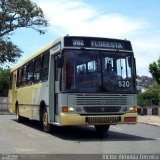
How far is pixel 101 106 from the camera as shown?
15.9 meters

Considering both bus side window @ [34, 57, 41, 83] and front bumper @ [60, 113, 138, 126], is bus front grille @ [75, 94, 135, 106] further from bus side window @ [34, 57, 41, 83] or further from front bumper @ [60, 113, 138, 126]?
bus side window @ [34, 57, 41, 83]

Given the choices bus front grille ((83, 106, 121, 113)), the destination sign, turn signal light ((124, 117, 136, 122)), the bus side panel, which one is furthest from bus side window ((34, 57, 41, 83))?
turn signal light ((124, 117, 136, 122))

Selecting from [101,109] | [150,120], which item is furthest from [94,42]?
[150,120]

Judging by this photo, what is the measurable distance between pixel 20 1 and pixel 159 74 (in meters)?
14.7

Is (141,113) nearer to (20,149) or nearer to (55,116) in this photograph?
(55,116)

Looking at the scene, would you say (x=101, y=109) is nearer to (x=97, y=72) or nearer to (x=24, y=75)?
(x=97, y=72)

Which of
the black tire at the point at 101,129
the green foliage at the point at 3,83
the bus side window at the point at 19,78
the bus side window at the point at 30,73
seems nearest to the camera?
the black tire at the point at 101,129

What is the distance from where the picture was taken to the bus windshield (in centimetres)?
1568

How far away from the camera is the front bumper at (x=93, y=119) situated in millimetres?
15516

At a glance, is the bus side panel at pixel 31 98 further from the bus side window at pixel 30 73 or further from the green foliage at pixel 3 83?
the green foliage at pixel 3 83

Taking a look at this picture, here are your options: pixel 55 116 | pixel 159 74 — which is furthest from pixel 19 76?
pixel 159 74

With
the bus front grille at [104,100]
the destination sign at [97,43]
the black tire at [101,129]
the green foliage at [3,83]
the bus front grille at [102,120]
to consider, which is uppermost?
the green foliage at [3,83]

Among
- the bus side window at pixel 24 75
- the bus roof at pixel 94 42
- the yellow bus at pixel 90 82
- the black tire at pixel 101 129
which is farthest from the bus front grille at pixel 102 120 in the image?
the bus side window at pixel 24 75

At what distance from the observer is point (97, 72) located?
1606cm
